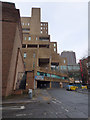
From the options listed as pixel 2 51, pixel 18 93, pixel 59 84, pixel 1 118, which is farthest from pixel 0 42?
pixel 59 84

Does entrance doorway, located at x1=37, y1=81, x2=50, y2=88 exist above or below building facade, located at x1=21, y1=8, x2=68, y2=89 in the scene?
below

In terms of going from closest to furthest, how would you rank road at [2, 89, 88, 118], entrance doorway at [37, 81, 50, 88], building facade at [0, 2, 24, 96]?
road at [2, 89, 88, 118]
building facade at [0, 2, 24, 96]
entrance doorway at [37, 81, 50, 88]

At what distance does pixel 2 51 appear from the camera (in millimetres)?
12844

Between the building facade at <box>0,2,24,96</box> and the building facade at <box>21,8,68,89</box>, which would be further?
the building facade at <box>21,8,68,89</box>

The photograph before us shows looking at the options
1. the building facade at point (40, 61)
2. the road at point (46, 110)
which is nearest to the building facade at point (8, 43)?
the road at point (46, 110)

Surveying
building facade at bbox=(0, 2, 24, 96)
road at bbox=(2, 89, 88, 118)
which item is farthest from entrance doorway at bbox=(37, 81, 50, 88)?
road at bbox=(2, 89, 88, 118)

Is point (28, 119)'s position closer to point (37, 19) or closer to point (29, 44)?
point (29, 44)

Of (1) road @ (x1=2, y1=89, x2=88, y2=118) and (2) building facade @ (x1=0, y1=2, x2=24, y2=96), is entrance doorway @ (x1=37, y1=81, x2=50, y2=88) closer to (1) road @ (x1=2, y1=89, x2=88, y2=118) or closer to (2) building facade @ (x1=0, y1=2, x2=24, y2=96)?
(2) building facade @ (x1=0, y1=2, x2=24, y2=96)

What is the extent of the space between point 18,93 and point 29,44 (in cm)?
4129

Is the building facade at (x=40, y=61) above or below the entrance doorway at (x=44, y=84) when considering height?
above

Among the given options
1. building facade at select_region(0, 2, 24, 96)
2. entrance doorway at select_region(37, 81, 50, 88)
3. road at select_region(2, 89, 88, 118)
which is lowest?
entrance doorway at select_region(37, 81, 50, 88)

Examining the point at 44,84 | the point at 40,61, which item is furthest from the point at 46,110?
the point at 40,61

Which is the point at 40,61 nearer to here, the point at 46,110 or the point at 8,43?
the point at 8,43

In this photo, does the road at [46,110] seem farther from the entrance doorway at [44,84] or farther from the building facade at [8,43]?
the entrance doorway at [44,84]
